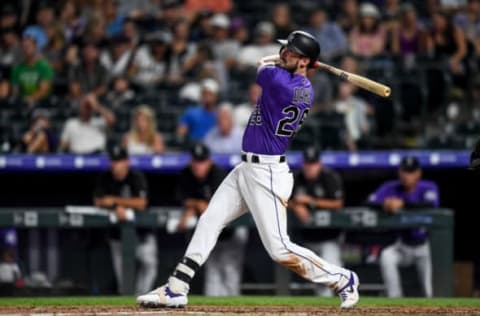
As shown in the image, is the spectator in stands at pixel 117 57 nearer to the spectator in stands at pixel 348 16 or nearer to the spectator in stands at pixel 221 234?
the spectator in stands at pixel 348 16

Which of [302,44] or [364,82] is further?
[364,82]

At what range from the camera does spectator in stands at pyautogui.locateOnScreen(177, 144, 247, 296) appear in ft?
37.0

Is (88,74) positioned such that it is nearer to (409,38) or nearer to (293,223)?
(409,38)

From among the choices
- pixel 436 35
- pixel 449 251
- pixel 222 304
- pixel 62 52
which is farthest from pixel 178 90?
pixel 222 304

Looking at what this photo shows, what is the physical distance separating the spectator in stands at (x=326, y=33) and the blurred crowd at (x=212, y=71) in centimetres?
1

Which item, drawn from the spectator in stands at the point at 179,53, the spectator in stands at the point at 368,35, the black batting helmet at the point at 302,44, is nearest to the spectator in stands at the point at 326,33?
the spectator in stands at the point at 368,35

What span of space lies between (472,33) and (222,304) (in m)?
6.46

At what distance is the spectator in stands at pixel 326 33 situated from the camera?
14445 millimetres

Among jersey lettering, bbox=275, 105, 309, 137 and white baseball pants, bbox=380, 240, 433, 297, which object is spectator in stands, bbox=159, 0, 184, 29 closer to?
white baseball pants, bbox=380, 240, 433, 297

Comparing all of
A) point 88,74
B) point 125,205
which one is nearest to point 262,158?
point 125,205

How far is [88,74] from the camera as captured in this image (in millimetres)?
14141

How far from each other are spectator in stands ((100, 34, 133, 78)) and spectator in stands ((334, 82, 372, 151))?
2.54 metres

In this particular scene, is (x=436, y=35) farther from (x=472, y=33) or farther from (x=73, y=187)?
(x=73, y=187)

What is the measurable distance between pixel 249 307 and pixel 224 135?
3908 millimetres
